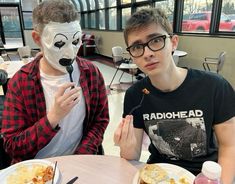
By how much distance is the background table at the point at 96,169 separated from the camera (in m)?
0.79

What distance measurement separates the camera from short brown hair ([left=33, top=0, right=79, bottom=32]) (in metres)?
0.97

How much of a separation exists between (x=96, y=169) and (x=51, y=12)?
2.32 feet

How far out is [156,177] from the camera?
74 cm

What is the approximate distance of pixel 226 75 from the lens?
394 centimetres

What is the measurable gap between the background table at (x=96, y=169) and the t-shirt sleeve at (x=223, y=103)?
446 mm

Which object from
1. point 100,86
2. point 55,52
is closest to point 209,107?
point 100,86

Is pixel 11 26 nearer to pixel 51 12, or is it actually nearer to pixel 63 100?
pixel 51 12

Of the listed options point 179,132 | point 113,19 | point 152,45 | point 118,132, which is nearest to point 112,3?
point 113,19

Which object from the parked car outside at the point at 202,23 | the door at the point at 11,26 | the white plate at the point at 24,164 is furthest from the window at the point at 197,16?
the door at the point at 11,26

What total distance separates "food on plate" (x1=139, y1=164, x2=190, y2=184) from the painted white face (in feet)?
2.02

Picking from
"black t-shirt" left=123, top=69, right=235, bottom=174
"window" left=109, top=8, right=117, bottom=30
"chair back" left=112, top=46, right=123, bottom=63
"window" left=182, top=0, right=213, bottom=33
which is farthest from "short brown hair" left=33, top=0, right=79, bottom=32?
"window" left=109, top=8, right=117, bottom=30

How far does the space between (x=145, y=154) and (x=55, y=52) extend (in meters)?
1.53

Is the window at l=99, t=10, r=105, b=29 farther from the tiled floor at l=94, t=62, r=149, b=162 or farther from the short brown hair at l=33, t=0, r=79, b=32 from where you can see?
the short brown hair at l=33, t=0, r=79, b=32

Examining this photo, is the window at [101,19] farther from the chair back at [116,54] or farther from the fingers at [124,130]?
the fingers at [124,130]
